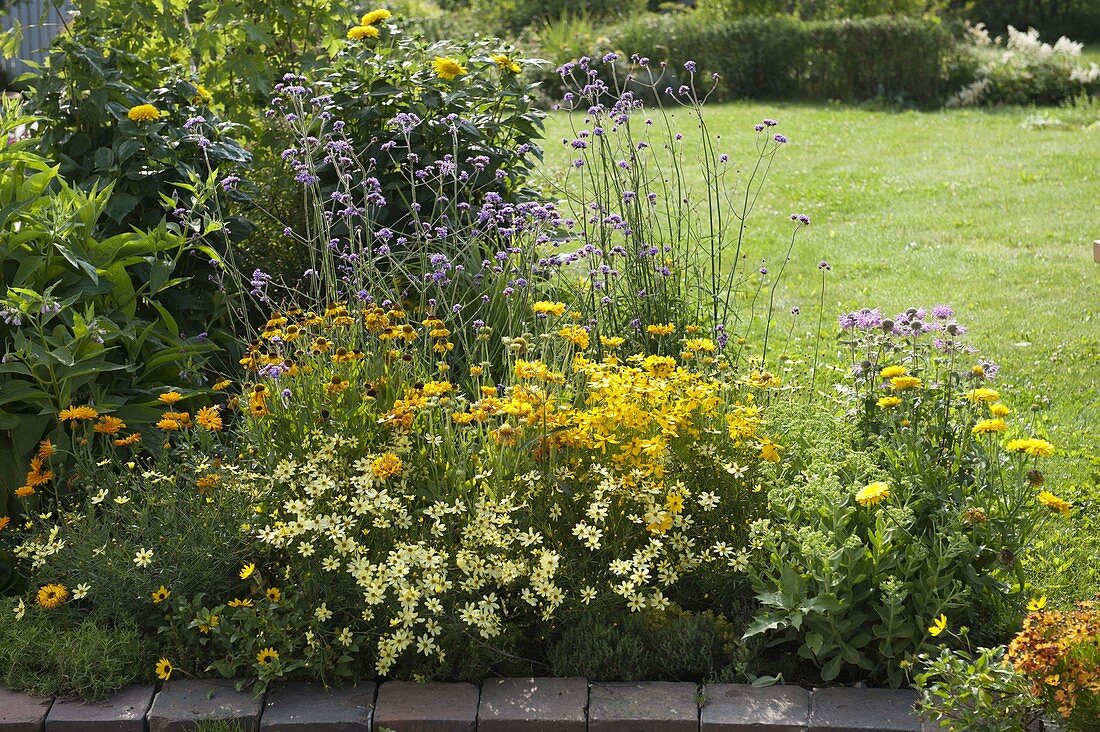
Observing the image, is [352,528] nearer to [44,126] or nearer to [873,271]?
[44,126]

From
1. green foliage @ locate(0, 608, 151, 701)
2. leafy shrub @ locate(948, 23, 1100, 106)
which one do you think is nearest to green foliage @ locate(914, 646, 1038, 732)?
green foliage @ locate(0, 608, 151, 701)

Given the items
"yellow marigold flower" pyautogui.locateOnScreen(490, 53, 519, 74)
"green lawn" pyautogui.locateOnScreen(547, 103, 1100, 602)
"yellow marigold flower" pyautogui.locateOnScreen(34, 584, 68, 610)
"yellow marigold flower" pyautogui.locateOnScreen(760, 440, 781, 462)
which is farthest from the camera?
"yellow marigold flower" pyautogui.locateOnScreen(490, 53, 519, 74)

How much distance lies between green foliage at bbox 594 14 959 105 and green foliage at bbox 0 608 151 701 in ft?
36.8

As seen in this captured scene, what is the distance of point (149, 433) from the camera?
3457 millimetres

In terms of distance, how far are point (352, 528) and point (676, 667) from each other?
0.86m

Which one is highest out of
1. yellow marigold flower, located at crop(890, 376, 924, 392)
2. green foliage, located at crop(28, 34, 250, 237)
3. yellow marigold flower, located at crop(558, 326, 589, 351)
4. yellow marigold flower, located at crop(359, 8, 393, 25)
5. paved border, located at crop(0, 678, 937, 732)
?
yellow marigold flower, located at crop(359, 8, 393, 25)

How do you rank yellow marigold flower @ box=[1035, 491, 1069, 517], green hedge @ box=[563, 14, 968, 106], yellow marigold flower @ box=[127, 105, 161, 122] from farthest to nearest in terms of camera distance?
1. green hedge @ box=[563, 14, 968, 106]
2. yellow marigold flower @ box=[127, 105, 161, 122]
3. yellow marigold flower @ box=[1035, 491, 1069, 517]

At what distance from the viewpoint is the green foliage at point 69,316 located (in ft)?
10.5

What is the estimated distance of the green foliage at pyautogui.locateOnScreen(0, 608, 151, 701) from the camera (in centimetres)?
272

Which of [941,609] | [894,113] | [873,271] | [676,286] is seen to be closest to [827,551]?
[941,609]

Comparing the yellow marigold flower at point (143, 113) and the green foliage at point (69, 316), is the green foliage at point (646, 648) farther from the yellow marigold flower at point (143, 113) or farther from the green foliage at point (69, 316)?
the yellow marigold flower at point (143, 113)

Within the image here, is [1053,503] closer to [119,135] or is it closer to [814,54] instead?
[119,135]

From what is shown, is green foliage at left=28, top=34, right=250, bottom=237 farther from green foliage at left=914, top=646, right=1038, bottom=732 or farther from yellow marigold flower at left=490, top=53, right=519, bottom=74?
green foliage at left=914, top=646, right=1038, bottom=732

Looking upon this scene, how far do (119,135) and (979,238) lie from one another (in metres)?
5.27
